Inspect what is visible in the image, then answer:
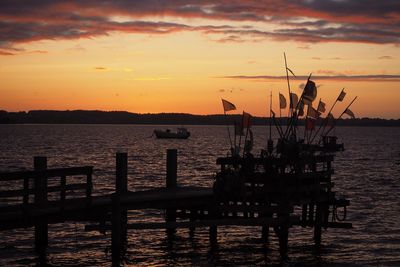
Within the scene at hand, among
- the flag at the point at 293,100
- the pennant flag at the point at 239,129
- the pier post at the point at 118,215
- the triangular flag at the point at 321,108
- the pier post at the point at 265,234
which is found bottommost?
the pier post at the point at 265,234

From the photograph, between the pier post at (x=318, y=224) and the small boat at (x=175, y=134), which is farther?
the small boat at (x=175, y=134)

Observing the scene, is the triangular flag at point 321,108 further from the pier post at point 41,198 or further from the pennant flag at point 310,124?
the pier post at point 41,198

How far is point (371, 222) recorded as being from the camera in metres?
32.3

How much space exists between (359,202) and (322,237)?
13870 millimetres

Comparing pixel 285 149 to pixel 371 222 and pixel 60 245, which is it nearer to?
pixel 60 245

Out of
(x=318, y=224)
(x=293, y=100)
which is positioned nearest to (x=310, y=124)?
(x=293, y=100)

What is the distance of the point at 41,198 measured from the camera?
2038 cm

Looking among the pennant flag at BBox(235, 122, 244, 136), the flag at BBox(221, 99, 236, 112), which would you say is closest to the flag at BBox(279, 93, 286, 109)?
the pennant flag at BBox(235, 122, 244, 136)

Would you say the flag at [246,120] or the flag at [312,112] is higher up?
the flag at [312,112]

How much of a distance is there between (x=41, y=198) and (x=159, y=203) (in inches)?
156

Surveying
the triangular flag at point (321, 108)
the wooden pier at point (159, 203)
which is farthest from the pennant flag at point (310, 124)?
the wooden pier at point (159, 203)

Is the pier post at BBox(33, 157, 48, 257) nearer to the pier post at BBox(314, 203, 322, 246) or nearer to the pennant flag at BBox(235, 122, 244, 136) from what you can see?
the pennant flag at BBox(235, 122, 244, 136)

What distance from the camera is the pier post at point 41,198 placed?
19609mm

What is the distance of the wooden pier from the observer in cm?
1927
